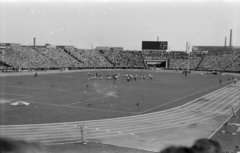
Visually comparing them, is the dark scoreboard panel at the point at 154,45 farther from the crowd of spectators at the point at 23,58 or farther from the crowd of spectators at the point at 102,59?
the crowd of spectators at the point at 23,58

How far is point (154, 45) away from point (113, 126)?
83.9 metres

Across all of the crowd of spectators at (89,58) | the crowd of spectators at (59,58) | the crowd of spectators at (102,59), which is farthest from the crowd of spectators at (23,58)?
the crowd of spectators at (89,58)

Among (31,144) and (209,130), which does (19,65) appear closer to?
Answer: (209,130)

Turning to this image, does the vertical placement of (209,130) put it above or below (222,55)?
below

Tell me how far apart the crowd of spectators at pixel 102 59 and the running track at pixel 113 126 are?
50.8 meters

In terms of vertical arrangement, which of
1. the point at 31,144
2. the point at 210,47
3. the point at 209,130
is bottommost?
the point at 209,130

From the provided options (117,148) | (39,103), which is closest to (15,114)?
(39,103)

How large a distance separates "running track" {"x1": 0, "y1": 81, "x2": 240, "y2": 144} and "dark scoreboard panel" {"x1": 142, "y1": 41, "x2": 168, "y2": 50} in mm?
75666

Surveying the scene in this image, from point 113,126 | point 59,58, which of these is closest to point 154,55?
point 59,58

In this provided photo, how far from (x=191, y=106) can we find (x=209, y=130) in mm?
7043

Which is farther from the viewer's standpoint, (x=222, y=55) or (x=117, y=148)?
(x=222, y=55)

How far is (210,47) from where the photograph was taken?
142 meters

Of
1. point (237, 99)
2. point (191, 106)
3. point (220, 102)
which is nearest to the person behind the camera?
point (191, 106)

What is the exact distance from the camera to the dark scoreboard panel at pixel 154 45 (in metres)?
95.2
